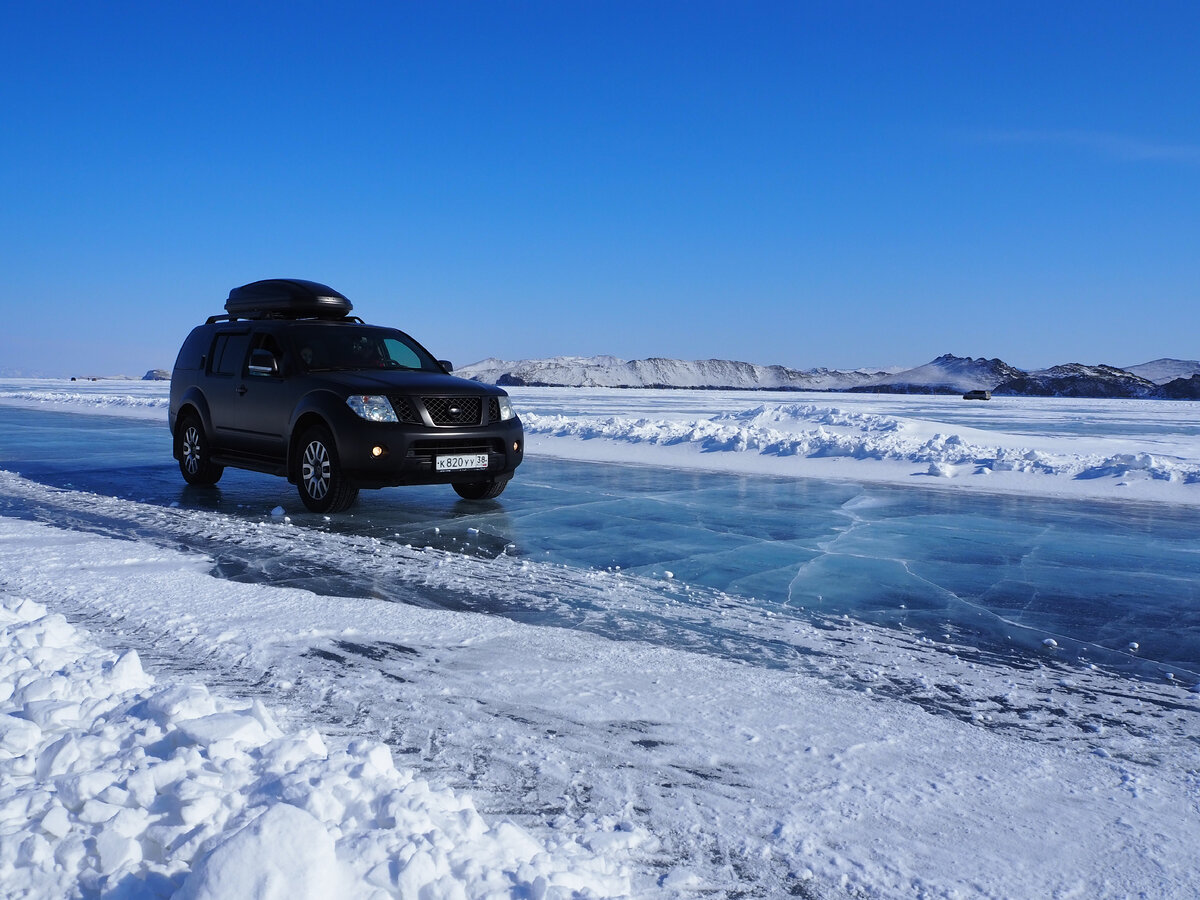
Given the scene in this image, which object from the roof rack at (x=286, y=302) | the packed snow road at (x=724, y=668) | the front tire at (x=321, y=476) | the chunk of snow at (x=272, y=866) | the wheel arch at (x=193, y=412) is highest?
the roof rack at (x=286, y=302)

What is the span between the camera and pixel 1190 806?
3455 mm

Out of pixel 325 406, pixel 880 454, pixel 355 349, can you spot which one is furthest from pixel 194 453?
pixel 880 454

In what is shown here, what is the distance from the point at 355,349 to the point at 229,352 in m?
1.72

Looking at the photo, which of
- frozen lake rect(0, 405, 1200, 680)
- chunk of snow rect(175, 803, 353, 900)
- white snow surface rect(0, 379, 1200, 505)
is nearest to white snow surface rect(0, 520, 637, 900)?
chunk of snow rect(175, 803, 353, 900)

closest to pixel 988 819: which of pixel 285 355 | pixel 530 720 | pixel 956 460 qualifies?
pixel 530 720

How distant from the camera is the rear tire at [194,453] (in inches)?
466

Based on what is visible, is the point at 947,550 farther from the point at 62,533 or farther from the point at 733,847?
the point at 62,533

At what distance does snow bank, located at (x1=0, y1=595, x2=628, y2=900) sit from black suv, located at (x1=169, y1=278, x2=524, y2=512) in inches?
238

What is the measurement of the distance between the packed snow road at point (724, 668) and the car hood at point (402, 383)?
126cm

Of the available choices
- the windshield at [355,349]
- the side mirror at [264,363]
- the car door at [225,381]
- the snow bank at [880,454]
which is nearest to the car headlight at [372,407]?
the windshield at [355,349]

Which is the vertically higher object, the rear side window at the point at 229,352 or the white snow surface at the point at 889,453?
the rear side window at the point at 229,352

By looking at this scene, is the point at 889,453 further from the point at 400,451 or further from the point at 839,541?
the point at 400,451

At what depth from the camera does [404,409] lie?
9727 mm

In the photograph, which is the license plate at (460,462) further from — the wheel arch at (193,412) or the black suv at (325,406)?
the wheel arch at (193,412)
